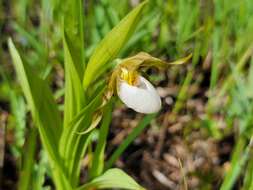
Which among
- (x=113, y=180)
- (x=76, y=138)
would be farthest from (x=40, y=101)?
(x=113, y=180)

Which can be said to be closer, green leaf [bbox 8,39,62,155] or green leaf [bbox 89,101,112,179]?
green leaf [bbox 8,39,62,155]

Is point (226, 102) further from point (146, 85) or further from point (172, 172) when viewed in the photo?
point (146, 85)

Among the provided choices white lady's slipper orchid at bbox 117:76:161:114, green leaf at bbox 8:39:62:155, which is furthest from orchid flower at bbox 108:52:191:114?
green leaf at bbox 8:39:62:155

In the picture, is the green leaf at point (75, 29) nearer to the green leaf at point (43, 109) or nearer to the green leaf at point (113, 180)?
the green leaf at point (43, 109)

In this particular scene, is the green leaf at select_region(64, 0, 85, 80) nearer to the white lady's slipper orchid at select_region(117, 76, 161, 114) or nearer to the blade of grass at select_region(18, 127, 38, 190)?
the white lady's slipper orchid at select_region(117, 76, 161, 114)

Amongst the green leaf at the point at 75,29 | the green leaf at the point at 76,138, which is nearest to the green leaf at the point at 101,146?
the green leaf at the point at 76,138

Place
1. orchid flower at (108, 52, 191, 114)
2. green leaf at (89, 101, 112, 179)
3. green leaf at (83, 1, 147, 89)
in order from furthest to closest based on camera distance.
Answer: green leaf at (89, 101, 112, 179) → orchid flower at (108, 52, 191, 114) → green leaf at (83, 1, 147, 89)
